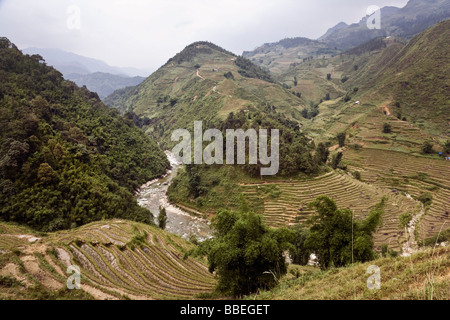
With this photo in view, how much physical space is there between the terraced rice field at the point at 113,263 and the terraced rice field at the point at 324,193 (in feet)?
47.6

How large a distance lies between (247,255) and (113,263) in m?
11.5

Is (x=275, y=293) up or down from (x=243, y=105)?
down

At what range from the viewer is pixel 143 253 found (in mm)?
17047

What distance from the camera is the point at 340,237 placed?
10.1 meters

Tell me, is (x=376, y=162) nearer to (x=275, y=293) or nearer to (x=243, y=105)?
(x=243, y=105)

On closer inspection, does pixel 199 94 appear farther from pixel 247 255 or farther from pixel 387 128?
pixel 247 255

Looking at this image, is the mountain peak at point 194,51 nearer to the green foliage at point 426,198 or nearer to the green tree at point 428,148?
the green tree at point 428,148

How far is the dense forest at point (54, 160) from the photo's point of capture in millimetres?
21250

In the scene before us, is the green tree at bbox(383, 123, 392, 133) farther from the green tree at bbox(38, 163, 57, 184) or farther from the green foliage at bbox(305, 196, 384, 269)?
the green tree at bbox(38, 163, 57, 184)

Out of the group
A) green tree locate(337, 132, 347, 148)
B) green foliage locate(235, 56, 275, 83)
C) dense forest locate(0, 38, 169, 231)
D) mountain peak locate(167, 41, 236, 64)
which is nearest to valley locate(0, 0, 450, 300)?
dense forest locate(0, 38, 169, 231)

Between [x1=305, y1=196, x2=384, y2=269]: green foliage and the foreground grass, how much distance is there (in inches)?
98.6

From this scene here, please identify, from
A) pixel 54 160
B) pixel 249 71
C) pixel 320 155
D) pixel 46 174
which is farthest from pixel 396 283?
pixel 249 71
